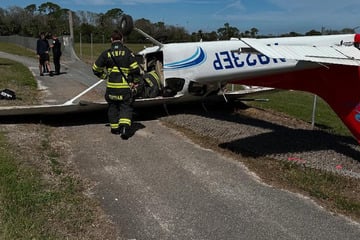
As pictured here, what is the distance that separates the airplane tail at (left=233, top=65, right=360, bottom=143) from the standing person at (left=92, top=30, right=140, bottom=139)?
9.37ft

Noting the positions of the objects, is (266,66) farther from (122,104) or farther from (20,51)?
(20,51)

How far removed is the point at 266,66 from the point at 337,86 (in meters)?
1.31

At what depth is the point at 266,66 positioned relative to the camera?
23.4 feet

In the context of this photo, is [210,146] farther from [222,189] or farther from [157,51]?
[157,51]

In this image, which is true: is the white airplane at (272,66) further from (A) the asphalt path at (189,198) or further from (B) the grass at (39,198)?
(B) the grass at (39,198)

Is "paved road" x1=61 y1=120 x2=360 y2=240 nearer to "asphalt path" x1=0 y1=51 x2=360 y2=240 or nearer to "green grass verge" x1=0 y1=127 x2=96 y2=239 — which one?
"asphalt path" x1=0 y1=51 x2=360 y2=240

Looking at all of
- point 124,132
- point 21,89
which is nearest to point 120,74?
point 124,132

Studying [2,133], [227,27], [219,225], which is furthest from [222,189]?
[227,27]

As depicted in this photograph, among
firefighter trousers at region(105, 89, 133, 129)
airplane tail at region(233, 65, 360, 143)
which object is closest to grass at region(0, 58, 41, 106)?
firefighter trousers at region(105, 89, 133, 129)

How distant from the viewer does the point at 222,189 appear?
5.34 m

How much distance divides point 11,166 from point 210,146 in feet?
11.0

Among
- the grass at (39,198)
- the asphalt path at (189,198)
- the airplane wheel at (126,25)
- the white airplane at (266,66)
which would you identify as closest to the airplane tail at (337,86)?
the white airplane at (266,66)

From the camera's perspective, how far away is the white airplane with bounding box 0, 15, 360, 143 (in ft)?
18.2

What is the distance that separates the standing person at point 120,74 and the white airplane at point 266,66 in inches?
37.0
